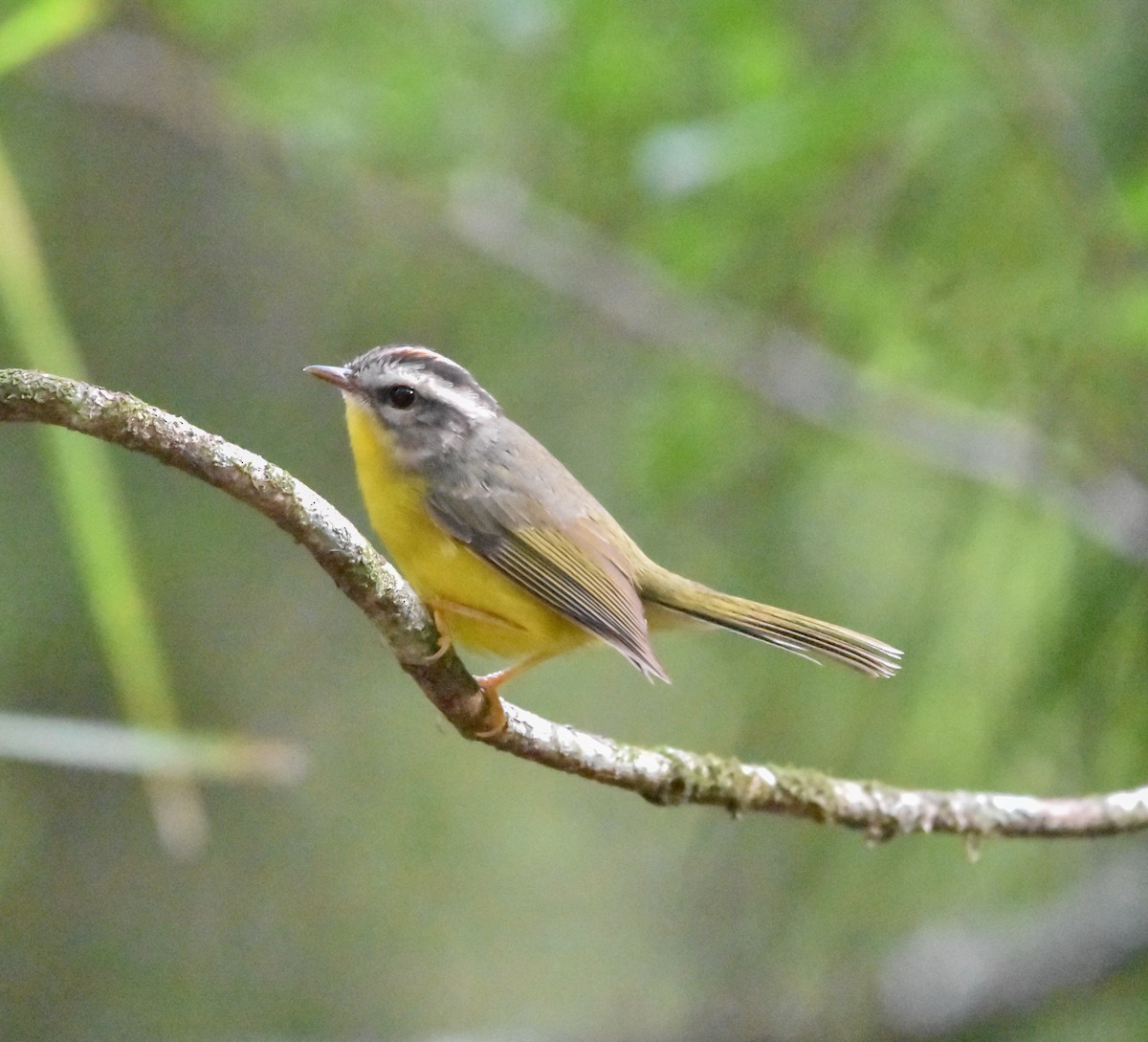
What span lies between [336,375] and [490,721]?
1111mm

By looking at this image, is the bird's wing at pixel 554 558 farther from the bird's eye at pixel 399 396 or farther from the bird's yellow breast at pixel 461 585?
the bird's eye at pixel 399 396

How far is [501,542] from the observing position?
8.48ft

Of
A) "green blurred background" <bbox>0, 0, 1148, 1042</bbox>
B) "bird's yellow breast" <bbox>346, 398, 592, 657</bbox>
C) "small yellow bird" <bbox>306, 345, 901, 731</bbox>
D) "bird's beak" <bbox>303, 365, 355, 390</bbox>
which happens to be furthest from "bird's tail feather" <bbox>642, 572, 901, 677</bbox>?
"bird's beak" <bbox>303, 365, 355, 390</bbox>

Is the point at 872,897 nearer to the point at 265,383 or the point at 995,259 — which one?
the point at 995,259

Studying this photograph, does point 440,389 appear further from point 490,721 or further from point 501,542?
point 490,721

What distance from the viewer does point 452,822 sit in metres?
5.65

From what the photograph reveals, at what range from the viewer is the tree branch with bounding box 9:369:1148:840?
4.69ft

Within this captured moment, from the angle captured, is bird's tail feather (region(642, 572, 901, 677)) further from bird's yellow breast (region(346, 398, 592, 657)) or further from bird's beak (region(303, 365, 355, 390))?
bird's beak (region(303, 365, 355, 390))

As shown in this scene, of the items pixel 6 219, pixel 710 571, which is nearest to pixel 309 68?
pixel 710 571

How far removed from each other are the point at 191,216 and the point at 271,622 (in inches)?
64.2

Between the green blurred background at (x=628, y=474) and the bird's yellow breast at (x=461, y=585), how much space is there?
1.00 metres

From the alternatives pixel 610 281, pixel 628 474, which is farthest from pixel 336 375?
pixel 610 281

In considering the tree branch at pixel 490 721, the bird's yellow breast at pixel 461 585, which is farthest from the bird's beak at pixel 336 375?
the tree branch at pixel 490 721

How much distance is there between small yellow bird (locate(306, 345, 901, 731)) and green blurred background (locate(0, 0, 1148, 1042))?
2.27 ft
